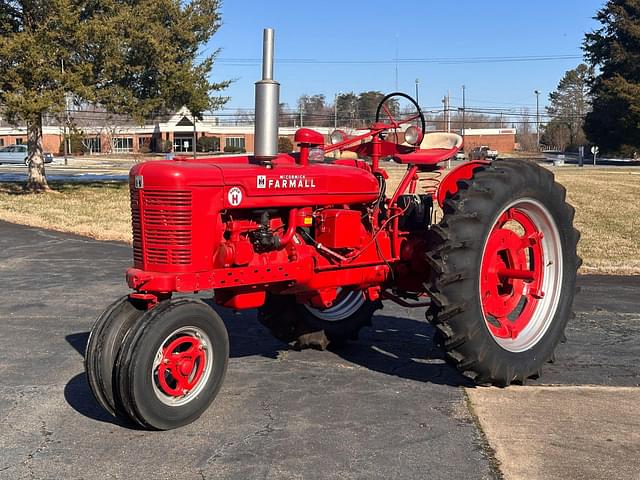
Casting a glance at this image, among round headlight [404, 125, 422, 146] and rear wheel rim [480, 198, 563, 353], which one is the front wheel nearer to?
rear wheel rim [480, 198, 563, 353]

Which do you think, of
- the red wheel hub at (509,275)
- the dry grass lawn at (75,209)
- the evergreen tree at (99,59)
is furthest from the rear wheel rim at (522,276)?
the evergreen tree at (99,59)

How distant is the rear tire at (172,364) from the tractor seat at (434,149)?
2.13m

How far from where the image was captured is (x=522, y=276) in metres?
5.39

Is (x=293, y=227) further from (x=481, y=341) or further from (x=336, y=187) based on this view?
(x=481, y=341)

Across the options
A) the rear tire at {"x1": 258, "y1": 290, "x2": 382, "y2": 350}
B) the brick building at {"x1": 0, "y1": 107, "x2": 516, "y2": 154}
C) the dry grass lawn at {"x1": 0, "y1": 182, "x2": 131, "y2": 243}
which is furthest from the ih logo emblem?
the brick building at {"x1": 0, "y1": 107, "x2": 516, "y2": 154}

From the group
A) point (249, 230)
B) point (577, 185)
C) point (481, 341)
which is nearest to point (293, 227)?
point (249, 230)

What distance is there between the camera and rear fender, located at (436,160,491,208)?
551 cm

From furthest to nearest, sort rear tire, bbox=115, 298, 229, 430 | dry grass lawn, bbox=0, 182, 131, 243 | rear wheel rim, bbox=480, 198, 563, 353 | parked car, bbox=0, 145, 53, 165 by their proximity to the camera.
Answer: parked car, bbox=0, 145, 53, 165, dry grass lawn, bbox=0, 182, 131, 243, rear wheel rim, bbox=480, 198, 563, 353, rear tire, bbox=115, 298, 229, 430

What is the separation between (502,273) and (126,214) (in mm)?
13470

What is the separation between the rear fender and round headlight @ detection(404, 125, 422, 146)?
34 cm

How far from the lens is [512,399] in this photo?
4.86 metres

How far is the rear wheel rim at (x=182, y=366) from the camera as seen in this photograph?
13.8 feet

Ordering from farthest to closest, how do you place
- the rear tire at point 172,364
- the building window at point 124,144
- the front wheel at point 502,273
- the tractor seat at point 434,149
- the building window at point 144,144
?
A: the building window at point 124,144 < the building window at point 144,144 < the tractor seat at point 434,149 < the front wheel at point 502,273 < the rear tire at point 172,364

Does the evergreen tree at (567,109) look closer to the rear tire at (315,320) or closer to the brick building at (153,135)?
the brick building at (153,135)
